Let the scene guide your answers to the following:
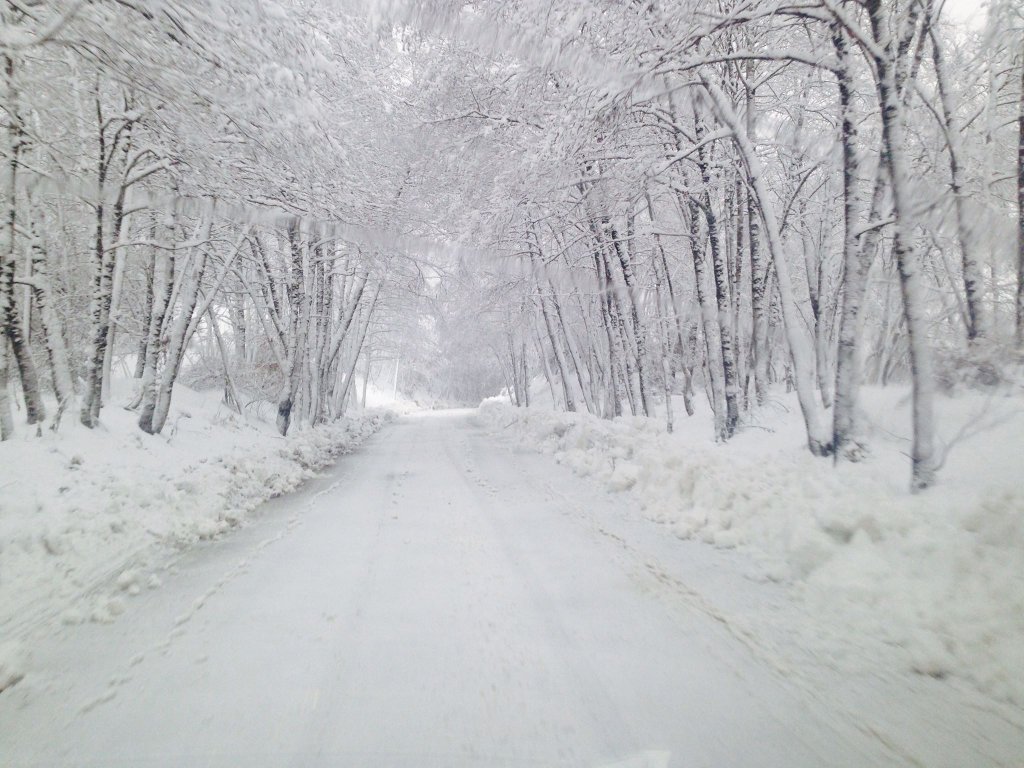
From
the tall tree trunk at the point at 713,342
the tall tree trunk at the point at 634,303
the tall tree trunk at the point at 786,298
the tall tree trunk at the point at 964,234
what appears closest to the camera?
the tall tree trunk at the point at 964,234

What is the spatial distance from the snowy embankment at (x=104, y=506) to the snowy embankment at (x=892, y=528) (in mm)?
4582

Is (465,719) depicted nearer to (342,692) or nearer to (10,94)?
(342,692)

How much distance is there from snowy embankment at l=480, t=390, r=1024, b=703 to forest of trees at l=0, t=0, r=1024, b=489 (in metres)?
0.56

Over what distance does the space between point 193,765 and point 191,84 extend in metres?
5.76

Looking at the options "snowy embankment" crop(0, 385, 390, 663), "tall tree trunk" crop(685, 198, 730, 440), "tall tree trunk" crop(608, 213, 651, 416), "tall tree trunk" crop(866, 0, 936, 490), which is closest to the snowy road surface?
"snowy embankment" crop(0, 385, 390, 663)

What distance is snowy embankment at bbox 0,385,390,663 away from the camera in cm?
381

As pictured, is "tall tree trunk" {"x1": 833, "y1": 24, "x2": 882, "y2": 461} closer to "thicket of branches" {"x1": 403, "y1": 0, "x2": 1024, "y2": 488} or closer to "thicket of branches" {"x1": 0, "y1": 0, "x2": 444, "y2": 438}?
"thicket of branches" {"x1": 403, "y1": 0, "x2": 1024, "y2": 488}

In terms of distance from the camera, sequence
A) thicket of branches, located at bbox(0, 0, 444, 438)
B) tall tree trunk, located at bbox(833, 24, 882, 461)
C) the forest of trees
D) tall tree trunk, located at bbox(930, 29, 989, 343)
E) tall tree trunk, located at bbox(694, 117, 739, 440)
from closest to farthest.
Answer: thicket of branches, located at bbox(0, 0, 444, 438) < the forest of trees < tall tree trunk, located at bbox(833, 24, 882, 461) < tall tree trunk, located at bbox(930, 29, 989, 343) < tall tree trunk, located at bbox(694, 117, 739, 440)

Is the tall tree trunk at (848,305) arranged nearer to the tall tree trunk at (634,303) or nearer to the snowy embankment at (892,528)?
the snowy embankment at (892,528)

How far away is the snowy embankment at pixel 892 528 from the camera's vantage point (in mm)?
2719

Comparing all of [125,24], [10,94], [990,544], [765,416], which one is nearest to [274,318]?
[10,94]

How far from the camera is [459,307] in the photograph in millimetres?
22375

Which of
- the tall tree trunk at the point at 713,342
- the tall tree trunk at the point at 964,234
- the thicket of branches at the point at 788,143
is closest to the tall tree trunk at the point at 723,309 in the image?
the thicket of branches at the point at 788,143

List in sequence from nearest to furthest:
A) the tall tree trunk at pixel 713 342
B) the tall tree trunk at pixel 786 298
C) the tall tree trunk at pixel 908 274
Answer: the tall tree trunk at pixel 908 274
the tall tree trunk at pixel 786 298
the tall tree trunk at pixel 713 342
